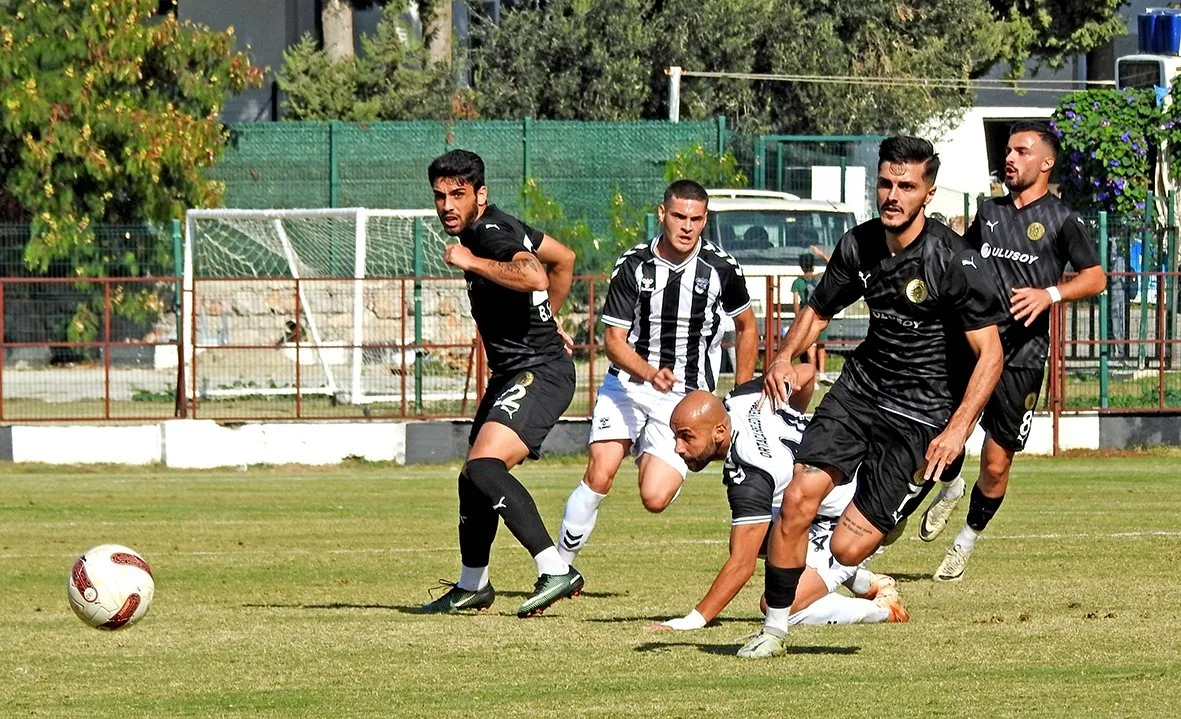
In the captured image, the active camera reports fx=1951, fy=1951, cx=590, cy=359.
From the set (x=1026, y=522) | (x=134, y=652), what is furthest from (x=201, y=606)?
(x=1026, y=522)

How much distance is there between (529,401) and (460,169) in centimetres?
115

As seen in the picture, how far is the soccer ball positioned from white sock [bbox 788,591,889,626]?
9.37ft

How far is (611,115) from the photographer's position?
1264 inches

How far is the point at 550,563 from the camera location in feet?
29.5

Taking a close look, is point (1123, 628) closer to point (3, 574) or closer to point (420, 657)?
point (420, 657)

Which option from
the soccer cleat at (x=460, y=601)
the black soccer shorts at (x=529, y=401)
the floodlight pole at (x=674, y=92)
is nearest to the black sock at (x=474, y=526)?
the soccer cleat at (x=460, y=601)

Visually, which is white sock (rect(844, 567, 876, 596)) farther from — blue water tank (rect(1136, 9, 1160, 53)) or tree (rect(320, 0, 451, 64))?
tree (rect(320, 0, 451, 64))

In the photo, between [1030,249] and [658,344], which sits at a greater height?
[1030,249]

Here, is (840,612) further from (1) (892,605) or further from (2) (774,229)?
(2) (774,229)

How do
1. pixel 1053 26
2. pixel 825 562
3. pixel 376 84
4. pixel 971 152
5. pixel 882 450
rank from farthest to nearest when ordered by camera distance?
pixel 1053 26
pixel 971 152
pixel 376 84
pixel 825 562
pixel 882 450

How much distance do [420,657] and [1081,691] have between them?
260 cm

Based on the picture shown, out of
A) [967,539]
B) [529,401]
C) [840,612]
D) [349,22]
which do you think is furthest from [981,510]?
[349,22]

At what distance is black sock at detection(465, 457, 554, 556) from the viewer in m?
9.05

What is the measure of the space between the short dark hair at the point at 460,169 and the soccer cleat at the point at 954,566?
3.25 metres
